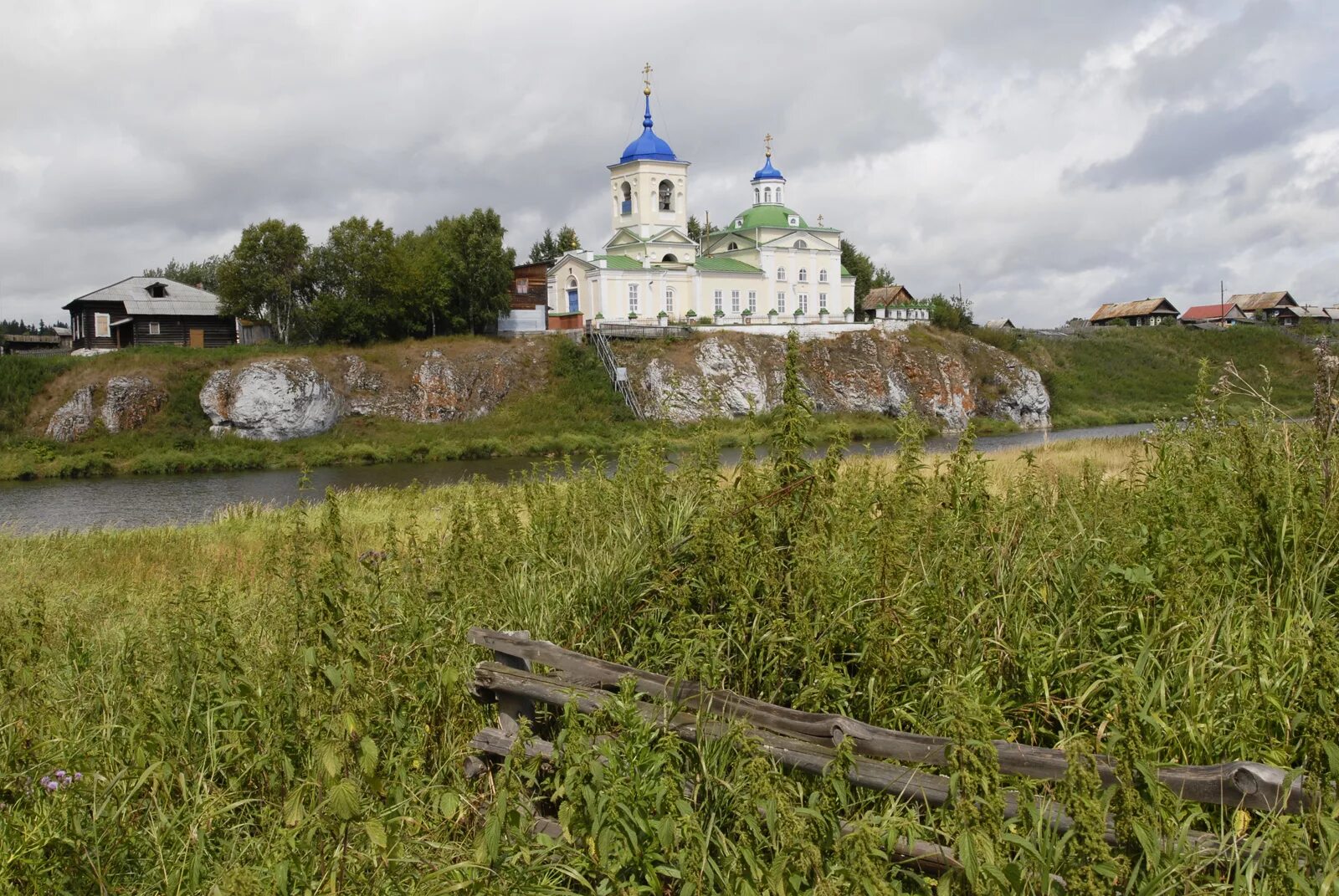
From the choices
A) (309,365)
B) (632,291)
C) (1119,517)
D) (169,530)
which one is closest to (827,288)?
(632,291)

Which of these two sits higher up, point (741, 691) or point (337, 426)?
point (741, 691)

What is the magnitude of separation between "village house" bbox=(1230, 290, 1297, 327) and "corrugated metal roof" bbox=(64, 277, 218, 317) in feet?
323

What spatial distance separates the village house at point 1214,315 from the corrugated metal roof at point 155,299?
88465 millimetres

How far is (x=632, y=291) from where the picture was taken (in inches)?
2623

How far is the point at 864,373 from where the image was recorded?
64562 millimetres

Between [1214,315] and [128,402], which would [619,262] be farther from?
[1214,315]

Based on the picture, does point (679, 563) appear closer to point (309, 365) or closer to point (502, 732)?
point (502, 732)

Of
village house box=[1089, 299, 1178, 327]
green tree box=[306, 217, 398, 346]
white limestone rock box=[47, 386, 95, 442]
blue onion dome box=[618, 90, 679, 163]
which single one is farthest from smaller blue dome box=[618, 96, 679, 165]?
village house box=[1089, 299, 1178, 327]

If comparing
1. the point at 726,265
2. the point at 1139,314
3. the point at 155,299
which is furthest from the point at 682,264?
the point at 1139,314

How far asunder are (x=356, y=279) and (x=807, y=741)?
5917 centimetres

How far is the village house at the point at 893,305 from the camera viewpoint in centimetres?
7600

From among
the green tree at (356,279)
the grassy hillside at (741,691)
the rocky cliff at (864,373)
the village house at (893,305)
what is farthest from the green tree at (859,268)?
the grassy hillside at (741,691)

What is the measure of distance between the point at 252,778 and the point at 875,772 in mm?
3359

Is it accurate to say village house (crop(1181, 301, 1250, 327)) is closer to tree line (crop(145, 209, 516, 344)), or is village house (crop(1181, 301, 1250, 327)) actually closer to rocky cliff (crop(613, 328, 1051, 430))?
rocky cliff (crop(613, 328, 1051, 430))
